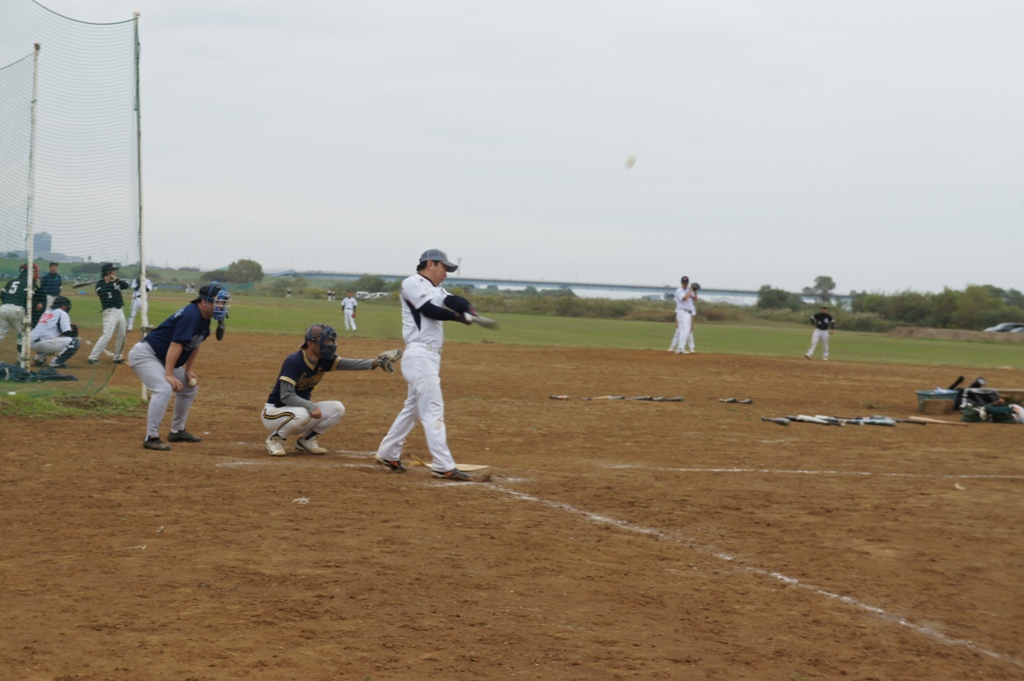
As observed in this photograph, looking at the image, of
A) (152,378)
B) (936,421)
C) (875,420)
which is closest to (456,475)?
(152,378)

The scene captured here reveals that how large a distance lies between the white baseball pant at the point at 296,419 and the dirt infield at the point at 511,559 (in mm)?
351

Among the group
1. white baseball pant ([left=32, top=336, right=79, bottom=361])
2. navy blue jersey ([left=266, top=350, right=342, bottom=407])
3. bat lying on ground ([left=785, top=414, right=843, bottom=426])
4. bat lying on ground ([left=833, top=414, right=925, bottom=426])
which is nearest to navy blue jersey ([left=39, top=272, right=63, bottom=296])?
white baseball pant ([left=32, top=336, right=79, bottom=361])

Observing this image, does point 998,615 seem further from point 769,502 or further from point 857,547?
point 769,502

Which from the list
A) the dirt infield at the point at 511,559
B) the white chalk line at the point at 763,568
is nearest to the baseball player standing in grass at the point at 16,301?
the dirt infield at the point at 511,559

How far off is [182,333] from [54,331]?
9073 mm

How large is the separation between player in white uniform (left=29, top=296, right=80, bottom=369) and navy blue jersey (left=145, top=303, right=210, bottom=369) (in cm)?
820

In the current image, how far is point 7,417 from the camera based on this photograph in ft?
39.0

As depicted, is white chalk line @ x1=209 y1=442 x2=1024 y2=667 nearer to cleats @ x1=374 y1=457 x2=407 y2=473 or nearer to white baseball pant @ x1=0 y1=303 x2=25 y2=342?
cleats @ x1=374 y1=457 x2=407 y2=473

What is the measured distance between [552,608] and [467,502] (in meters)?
2.64

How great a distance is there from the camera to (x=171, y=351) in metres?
9.47

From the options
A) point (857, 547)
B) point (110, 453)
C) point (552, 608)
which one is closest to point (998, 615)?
point (857, 547)

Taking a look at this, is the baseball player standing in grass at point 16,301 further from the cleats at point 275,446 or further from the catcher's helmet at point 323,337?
the catcher's helmet at point 323,337

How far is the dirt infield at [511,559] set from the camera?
4527mm

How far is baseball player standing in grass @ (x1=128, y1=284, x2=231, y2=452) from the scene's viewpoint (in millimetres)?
9523
